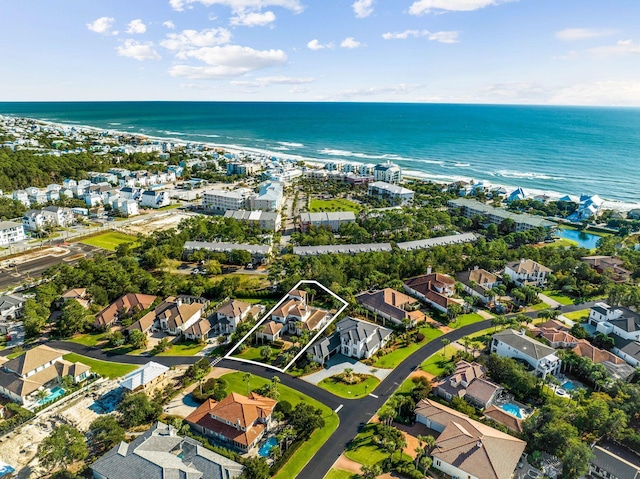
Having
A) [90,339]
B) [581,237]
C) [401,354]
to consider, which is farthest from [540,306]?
[90,339]

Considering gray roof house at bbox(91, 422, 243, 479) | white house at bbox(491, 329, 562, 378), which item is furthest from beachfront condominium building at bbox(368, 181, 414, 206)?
gray roof house at bbox(91, 422, 243, 479)

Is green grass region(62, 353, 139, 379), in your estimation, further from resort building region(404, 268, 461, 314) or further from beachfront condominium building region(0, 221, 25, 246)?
beachfront condominium building region(0, 221, 25, 246)

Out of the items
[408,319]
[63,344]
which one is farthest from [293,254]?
[63,344]

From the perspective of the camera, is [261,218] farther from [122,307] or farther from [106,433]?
[106,433]

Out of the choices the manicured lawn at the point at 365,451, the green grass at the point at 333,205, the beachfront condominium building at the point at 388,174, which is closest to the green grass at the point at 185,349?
the manicured lawn at the point at 365,451

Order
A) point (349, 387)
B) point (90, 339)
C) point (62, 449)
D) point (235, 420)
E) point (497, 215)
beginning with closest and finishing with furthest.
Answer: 1. point (62, 449)
2. point (235, 420)
3. point (349, 387)
4. point (90, 339)
5. point (497, 215)

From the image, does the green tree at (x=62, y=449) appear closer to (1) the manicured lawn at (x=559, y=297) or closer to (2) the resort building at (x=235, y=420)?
(2) the resort building at (x=235, y=420)

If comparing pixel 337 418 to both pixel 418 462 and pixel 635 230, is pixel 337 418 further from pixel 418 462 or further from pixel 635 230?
pixel 635 230

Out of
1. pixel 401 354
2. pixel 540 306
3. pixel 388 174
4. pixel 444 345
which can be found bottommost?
pixel 401 354
